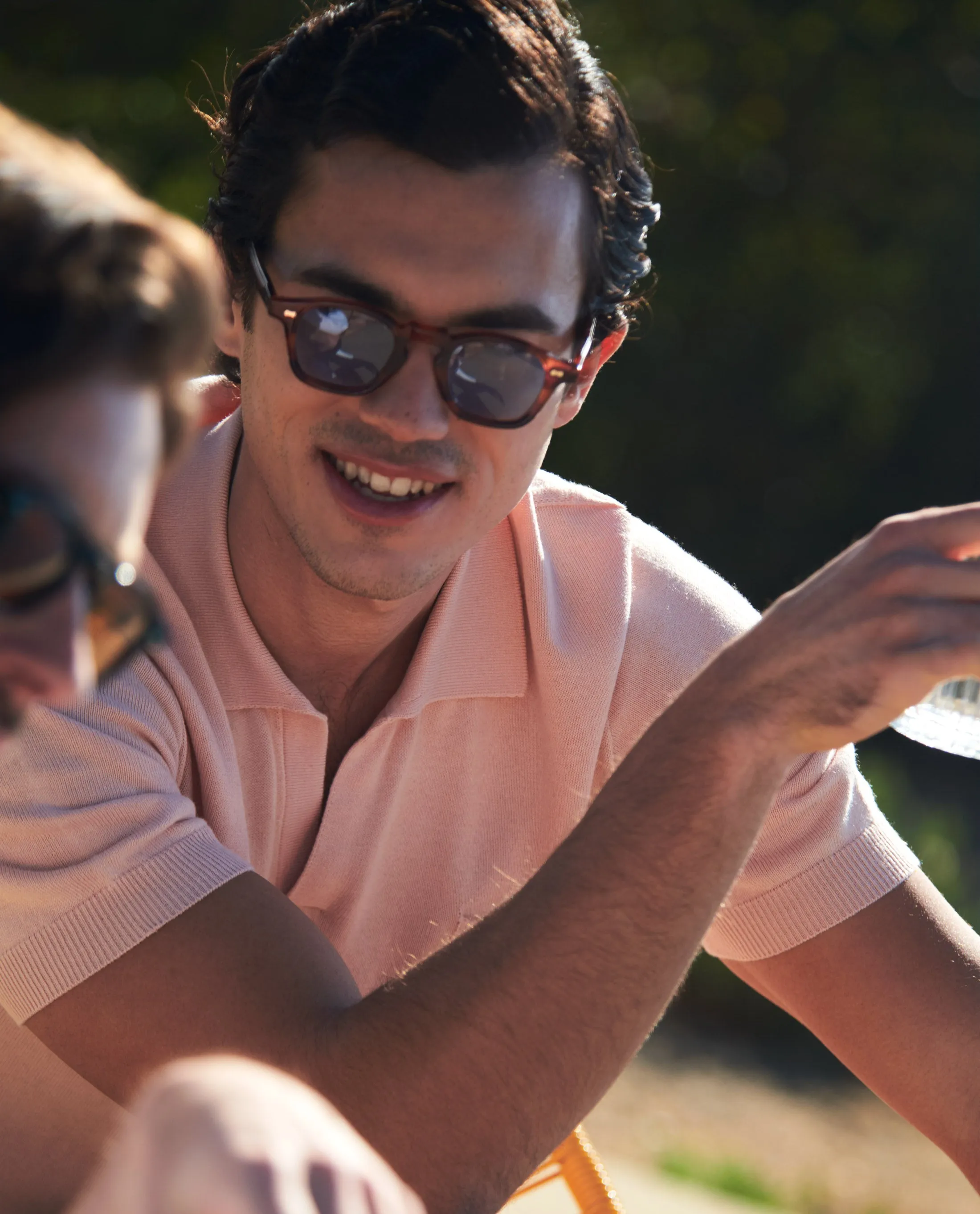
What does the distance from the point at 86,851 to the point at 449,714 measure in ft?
2.04

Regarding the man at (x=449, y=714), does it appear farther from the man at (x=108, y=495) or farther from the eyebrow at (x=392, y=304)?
the man at (x=108, y=495)

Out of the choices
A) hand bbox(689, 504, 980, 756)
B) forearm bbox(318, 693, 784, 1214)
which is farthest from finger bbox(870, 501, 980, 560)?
forearm bbox(318, 693, 784, 1214)

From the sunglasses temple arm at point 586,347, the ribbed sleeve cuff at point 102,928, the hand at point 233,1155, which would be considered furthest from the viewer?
the sunglasses temple arm at point 586,347

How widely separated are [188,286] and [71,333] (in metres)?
0.13

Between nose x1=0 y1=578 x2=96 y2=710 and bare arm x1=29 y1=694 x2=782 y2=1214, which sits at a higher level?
nose x1=0 y1=578 x2=96 y2=710

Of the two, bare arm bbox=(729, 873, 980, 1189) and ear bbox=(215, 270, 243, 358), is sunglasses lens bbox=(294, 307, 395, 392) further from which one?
bare arm bbox=(729, 873, 980, 1189)

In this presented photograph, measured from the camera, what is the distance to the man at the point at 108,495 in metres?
0.94

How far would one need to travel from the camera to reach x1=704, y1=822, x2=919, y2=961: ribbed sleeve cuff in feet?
6.75

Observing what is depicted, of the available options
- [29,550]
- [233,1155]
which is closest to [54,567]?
[29,550]

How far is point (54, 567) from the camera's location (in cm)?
103

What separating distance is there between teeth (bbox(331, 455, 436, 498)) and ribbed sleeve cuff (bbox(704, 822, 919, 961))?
0.72 metres

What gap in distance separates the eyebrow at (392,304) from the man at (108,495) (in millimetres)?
838

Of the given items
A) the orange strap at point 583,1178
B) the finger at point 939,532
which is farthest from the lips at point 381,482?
the orange strap at point 583,1178

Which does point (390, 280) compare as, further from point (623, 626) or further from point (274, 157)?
point (623, 626)
